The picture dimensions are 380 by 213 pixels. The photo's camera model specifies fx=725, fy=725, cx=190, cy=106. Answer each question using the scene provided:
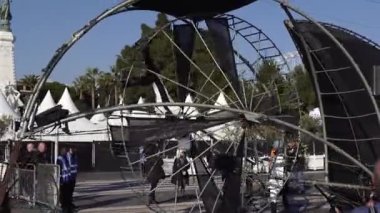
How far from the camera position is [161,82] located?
14680 mm

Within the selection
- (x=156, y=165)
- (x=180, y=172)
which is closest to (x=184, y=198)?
(x=156, y=165)

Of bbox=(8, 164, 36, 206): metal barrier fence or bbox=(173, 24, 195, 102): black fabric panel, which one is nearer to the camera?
bbox=(173, 24, 195, 102): black fabric panel

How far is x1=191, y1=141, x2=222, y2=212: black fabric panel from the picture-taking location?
13906 millimetres

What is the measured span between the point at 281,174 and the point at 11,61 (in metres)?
40.1

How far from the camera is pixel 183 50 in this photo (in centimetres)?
1414

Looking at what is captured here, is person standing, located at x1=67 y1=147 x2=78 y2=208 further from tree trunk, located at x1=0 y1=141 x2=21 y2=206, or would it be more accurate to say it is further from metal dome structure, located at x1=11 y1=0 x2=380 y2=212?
tree trunk, located at x1=0 y1=141 x2=21 y2=206

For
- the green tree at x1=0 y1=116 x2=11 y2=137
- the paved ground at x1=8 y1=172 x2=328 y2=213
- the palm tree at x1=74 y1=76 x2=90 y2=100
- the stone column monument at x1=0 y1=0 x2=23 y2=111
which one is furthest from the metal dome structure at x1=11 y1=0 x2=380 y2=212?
the palm tree at x1=74 y1=76 x2=90 y2=100

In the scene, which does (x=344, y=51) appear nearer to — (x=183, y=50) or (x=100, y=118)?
(x=183, y=50)

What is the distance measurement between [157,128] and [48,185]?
596cm

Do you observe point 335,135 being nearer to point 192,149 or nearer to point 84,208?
point 192,149

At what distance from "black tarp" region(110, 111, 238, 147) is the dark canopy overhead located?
199 centimetres

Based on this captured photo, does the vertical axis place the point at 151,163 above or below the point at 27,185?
above

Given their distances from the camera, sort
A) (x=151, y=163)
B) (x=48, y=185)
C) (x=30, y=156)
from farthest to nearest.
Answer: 1. (x=30, y=156)
2. (x=48, y=185)
3. (x=151, y=163)

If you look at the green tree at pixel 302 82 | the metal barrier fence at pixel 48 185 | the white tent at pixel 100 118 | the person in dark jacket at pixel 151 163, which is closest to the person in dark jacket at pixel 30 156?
the metal barrier fence at pixel 48 185
